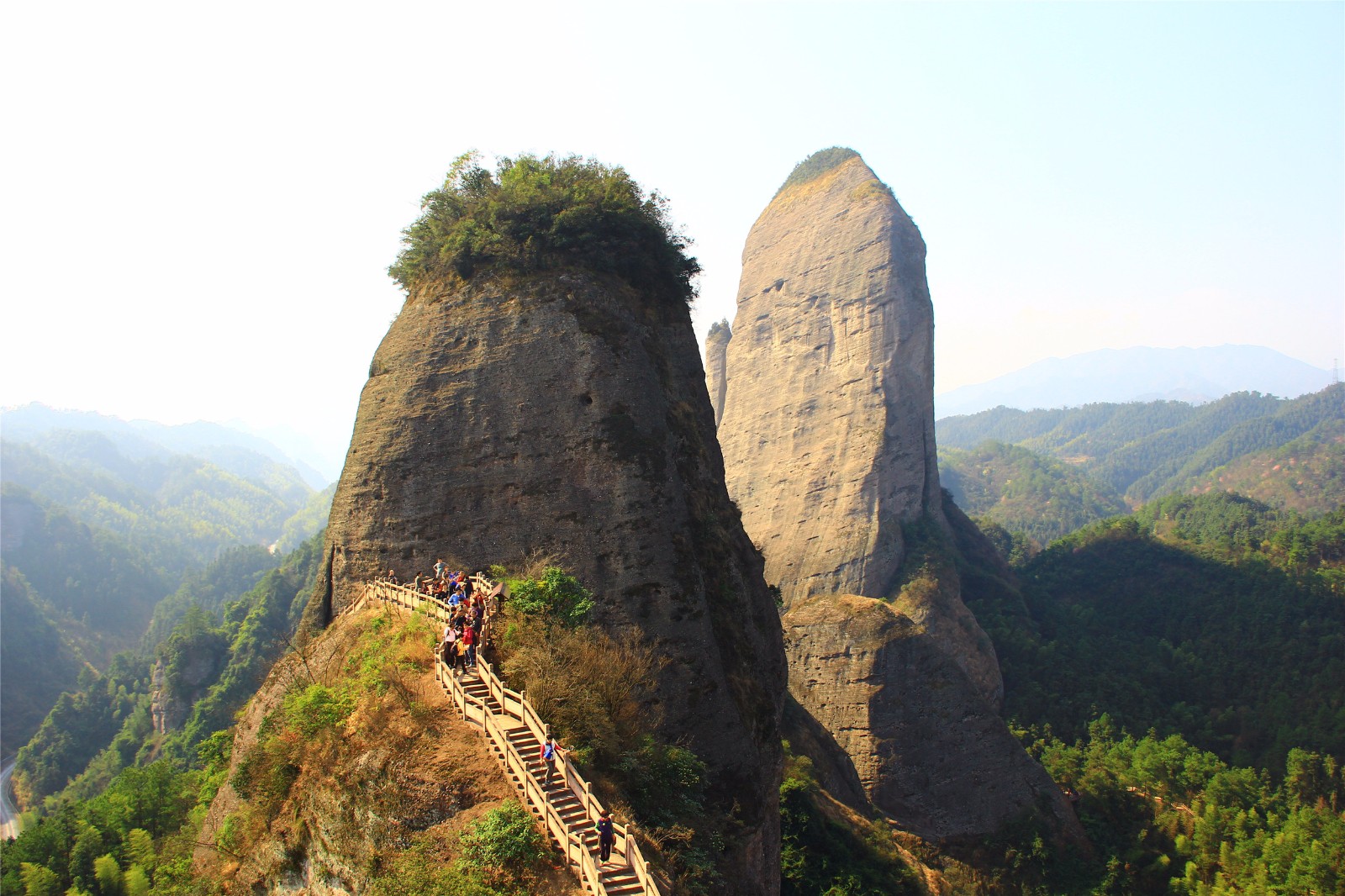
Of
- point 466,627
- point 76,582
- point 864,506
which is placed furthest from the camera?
point 76,582

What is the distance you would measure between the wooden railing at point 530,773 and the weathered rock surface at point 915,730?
2400 cm

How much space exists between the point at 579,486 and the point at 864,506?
3003 centimetres

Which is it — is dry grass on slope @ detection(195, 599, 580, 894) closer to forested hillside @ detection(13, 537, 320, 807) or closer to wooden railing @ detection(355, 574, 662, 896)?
wooden railing @ detection(355, 574, 662, 896)

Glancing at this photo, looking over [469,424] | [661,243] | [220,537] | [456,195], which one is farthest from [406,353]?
[220,537]

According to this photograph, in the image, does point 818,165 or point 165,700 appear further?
point 165,700

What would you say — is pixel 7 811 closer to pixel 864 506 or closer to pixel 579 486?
pixel 864 506

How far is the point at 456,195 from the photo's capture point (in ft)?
65.5

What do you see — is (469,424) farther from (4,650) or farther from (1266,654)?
(4,650)

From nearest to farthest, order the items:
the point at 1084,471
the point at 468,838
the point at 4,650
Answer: the point at 468,838, the point at 4,650, the point at 1084,471

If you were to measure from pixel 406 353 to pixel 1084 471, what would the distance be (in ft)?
676

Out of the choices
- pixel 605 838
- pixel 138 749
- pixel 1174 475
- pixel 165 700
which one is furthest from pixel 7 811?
pixel 1174 475

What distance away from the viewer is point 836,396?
46.6 m

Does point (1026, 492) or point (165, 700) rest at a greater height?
point (1026, 492)

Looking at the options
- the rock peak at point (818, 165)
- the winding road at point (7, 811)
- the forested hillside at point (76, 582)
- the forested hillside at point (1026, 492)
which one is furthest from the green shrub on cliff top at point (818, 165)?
the forested hillside at point (76, 582)
